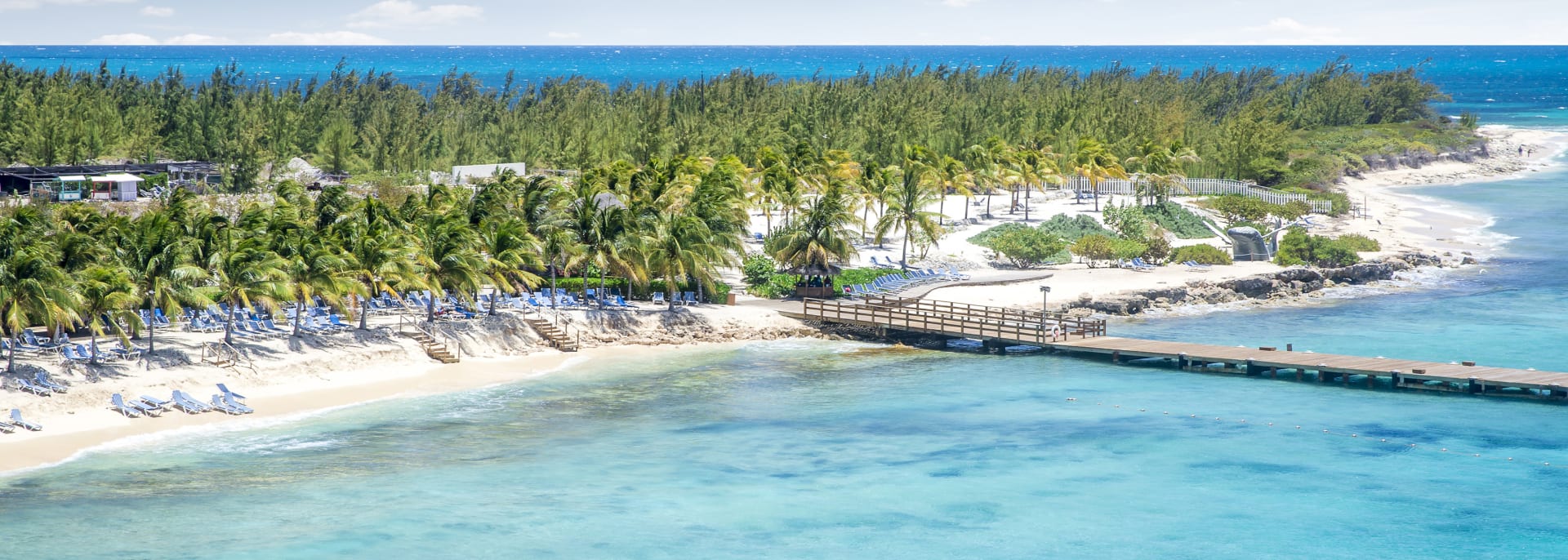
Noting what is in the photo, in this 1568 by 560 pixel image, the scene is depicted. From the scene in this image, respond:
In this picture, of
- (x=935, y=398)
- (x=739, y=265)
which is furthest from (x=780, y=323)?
(x=935, y=398)

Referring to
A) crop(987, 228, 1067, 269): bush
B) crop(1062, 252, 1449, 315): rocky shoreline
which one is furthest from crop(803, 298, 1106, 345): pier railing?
crop(987, 228, 1067, 269): bush

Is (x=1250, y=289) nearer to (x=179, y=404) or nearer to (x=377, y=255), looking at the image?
(x=377, y=255)

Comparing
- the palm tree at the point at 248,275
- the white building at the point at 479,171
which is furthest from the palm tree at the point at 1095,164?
the palm tree at the point at 248,275

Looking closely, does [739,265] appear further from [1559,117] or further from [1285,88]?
[1559,117]

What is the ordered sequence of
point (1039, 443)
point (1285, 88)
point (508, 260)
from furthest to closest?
point (1285, 88), point (508, 260), point (1039, 443)

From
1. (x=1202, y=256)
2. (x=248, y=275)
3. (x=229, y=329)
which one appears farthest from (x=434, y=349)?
(x=1202, y=256)
